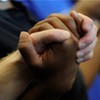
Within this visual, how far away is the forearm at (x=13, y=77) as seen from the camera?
55cm

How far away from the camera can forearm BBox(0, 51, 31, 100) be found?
0.55 metres

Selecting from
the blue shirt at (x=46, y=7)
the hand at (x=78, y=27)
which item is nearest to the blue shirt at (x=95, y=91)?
the blue shirt at (x=46, y=7)

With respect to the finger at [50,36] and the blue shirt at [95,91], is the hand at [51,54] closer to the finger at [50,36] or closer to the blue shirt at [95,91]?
the finger at [50,36]

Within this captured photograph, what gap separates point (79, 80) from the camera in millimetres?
718

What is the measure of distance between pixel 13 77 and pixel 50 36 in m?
0.12

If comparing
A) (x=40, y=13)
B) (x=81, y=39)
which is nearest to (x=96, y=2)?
(x=40, y=13)

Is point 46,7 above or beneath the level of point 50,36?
beneath

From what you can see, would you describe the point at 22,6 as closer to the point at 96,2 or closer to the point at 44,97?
the point at 96,2

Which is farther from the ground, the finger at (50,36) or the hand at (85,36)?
the finger at (50,36)

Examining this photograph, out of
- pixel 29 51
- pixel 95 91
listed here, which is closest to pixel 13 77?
pixel 29 51

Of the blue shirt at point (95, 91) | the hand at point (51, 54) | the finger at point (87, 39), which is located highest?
the hand at point (51, 54)

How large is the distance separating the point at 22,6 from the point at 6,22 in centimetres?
17

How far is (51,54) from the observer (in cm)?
50

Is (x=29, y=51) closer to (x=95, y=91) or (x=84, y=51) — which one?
(x=84, y=51)
